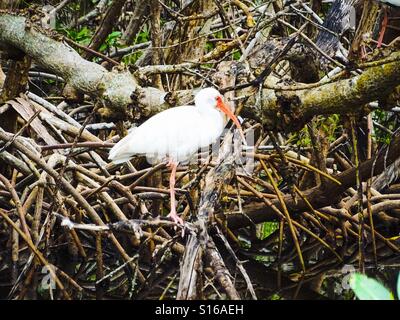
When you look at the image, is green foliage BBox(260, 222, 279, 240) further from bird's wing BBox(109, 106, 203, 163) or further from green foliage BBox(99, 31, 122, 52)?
bird's wing BBox(109, 106, 203, 163)

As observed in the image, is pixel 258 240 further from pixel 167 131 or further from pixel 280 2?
pixel 167 131

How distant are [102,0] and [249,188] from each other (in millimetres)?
3475

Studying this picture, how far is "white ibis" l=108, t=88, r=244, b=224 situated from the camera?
194 inches

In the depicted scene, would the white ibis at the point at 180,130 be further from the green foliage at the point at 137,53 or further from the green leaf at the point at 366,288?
the green foliage at the point at 137,53

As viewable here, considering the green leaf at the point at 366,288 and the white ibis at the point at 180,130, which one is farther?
the white ibis at the point at 180,130

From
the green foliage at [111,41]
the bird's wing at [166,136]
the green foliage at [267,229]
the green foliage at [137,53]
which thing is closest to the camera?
the bird's wing at [166,136]

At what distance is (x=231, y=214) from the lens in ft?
22.9

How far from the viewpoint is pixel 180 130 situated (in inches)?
197

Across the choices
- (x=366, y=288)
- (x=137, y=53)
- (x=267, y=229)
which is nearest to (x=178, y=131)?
(x=366, y=288)

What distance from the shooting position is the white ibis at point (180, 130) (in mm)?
4930

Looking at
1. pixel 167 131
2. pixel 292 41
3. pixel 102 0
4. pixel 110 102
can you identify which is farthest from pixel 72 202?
pixel 102 0

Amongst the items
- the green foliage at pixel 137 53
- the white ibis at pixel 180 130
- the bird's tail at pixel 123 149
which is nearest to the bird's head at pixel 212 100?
the white ibis at pixel 180 130
